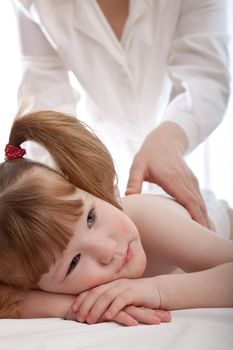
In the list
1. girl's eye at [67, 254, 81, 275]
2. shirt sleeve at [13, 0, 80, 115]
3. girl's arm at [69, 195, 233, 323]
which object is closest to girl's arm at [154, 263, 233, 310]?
girl's arm at [69, 195, 233, 323]

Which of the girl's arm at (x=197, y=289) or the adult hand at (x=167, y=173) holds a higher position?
the adult hand at (x=167, y=173)

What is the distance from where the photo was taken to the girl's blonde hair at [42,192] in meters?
0.95

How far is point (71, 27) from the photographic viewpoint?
159 cm

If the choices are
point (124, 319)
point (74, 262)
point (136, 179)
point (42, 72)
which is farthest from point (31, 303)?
point (42, 72)

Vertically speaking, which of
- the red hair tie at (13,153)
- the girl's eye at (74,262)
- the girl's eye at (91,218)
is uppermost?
the red hair tie at (13,153)

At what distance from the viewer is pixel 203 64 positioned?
153 centimetres

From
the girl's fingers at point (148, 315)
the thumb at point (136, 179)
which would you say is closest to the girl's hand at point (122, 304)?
the girl's fingers at point (148, 315)

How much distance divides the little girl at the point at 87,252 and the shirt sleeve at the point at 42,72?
50 cm

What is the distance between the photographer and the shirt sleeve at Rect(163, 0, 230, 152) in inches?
57.7

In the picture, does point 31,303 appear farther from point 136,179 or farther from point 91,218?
point 136,179

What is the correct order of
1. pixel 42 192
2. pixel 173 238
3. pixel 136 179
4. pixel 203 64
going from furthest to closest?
1. pixel 203 64
2. pixel 136 179
3. pixel 173 238
4. pixel 42 192

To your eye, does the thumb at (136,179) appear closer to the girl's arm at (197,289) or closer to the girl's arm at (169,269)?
the girl's arm at (169,269)

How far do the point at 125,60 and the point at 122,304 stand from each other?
872mm

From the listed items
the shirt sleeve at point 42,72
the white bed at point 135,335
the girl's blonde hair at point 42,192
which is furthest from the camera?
the shirt sleeve at point 42,72
